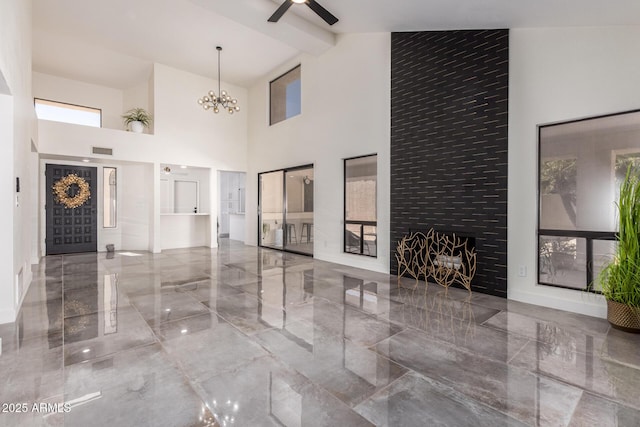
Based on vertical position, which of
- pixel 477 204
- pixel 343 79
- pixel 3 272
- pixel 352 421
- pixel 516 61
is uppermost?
pixel 343 79

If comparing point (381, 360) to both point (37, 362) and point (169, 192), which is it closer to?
point (37, 362)

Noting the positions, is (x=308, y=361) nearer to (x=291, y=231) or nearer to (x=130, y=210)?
(x=291, y=231)

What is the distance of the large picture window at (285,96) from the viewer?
7516mm

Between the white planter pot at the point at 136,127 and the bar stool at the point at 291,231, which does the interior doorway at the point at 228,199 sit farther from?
the bar stool at the point at 291,231

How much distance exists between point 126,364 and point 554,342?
3.51 meters

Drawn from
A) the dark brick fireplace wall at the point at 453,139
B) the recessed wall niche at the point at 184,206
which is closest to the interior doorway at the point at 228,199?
the recessed wall niche at the point at 184,206

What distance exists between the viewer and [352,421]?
5.50 ft

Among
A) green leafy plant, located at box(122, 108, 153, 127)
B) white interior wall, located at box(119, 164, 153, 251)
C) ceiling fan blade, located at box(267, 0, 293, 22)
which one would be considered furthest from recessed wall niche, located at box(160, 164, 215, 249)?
ceiling fan blade, located at box(267, 0, 293, 22)

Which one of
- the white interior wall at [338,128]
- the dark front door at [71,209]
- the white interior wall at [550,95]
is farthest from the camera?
the dark front door at [71,209]

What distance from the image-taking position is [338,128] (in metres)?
6.22

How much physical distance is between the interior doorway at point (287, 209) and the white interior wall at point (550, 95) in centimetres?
412

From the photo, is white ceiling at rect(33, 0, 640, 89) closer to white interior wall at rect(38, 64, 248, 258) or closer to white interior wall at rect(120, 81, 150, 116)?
white interior wall at rect(120, 81, 150, 116)

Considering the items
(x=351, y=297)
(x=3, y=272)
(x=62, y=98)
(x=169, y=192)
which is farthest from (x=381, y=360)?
(x=62, y=98)

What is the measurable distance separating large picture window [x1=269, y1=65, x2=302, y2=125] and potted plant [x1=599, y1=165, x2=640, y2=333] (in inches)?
239
